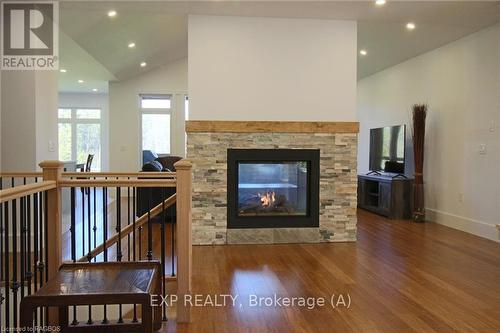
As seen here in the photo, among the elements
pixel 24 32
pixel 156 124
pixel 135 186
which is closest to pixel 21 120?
pixel 24 32

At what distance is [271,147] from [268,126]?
0.25 meters

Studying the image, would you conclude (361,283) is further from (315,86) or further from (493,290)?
(315,86)

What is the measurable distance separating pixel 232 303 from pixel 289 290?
500mm

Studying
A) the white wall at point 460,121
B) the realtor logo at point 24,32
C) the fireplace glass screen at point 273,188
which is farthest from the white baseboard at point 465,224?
the realtor logo at point 24,32

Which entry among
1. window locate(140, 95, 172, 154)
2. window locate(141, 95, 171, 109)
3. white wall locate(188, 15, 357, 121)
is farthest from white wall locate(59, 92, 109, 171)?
white wall locate(188, 15, 357, 121)

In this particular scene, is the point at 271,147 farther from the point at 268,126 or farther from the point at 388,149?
the point at 388,149

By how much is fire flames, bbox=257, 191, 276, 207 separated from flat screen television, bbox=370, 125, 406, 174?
2.71 metres

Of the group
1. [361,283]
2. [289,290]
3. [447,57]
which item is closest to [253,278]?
[289,290]

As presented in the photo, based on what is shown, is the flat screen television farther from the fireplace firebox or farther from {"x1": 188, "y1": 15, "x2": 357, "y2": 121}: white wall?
the fireplace firebox

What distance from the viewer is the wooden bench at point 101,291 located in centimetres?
186

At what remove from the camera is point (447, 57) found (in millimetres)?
5652

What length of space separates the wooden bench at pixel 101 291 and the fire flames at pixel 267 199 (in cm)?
238

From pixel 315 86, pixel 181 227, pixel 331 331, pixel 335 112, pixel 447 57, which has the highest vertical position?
pixel 447 57

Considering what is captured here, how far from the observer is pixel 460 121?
17.7ft
